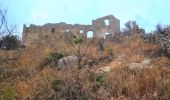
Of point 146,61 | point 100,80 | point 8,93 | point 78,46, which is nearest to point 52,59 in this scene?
point 78,46

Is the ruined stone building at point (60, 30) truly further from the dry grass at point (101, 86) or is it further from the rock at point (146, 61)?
the dry grass at point (101, 86)

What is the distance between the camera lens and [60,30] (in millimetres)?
27656

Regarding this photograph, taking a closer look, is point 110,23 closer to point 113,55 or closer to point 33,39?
point 33,39

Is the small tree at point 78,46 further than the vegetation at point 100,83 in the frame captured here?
Yes

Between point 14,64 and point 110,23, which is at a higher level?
point 110,23

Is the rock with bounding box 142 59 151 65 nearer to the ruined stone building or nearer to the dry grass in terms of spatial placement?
the dry grass

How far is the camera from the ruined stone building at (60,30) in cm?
2484

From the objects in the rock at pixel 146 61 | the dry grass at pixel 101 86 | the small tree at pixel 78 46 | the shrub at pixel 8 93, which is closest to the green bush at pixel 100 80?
the dry grass at pixel 101 86

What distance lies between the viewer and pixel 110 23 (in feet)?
109

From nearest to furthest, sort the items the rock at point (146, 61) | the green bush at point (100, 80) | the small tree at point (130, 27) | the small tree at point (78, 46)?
1. the green bush at point (100, 80)
2. the rock at point (146, 61)
3. the small tree at point (78, 46)
4. the small tree at point (130, 27)

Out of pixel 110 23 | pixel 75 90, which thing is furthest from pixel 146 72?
pixel 110 23

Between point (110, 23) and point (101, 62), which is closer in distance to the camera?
point (101, 62)

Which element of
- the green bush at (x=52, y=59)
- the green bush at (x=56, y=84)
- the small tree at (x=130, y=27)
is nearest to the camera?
the green bush at (x=56, y=84)

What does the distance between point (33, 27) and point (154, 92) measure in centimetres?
1942
